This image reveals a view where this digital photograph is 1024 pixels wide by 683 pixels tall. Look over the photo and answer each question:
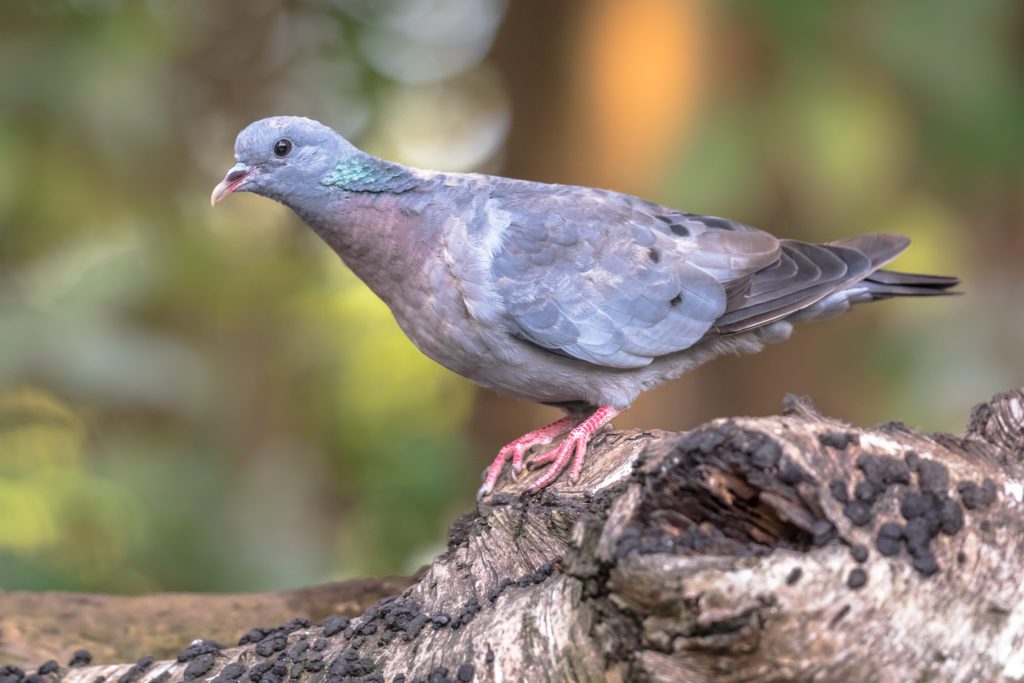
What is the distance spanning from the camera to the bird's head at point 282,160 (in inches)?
162

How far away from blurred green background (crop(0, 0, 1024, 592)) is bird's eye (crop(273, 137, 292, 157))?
1489 mm

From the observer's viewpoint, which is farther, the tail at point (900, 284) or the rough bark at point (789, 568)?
the tail at point (900, 284)

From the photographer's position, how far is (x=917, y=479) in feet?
7.29

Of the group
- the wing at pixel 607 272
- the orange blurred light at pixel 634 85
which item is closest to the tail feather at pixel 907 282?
the wing at pixel 607 272

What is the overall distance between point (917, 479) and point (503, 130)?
5.23 metres

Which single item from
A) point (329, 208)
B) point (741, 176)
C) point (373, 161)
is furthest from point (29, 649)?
point (741, 176)

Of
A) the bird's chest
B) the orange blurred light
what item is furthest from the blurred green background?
the bird's chest

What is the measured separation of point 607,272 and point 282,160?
1327 millimetres

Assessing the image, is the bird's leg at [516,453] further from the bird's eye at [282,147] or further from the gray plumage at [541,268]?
the bird's eye at [282,147]

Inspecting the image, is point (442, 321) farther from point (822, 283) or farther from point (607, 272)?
point (822, 283)

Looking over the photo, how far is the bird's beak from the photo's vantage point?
406 centimetres

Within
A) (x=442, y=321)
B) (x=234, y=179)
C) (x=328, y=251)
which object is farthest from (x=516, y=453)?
(x=328, y=251)

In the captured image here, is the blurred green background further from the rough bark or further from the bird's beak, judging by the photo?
the rough bark

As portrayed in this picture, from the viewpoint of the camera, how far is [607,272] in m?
4.06
